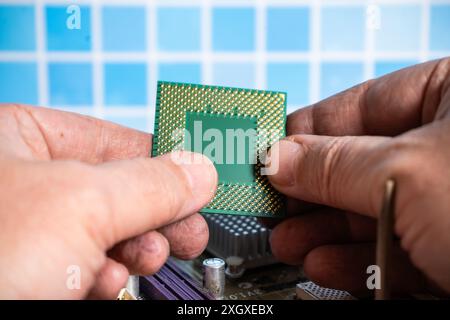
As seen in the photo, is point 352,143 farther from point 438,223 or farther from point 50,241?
point 50,241

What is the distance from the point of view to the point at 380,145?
0.90m

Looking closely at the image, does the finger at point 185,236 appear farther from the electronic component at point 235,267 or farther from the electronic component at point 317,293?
the electronic component at point 317,293

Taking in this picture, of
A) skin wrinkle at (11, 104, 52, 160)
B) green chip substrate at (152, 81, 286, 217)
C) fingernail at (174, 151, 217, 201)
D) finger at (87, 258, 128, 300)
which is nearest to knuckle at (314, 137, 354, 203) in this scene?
green chip substrate at (152, 81, 286, 217)

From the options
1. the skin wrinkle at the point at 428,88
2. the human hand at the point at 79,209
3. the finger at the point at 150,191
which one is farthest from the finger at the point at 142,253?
the skin wrinkle at the point at 428,88

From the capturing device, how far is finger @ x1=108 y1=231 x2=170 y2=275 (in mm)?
1051

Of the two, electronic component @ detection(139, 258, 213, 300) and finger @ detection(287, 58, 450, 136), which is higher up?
finger @ detection(287, 58, 450, 136)

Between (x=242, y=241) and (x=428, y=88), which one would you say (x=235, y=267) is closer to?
(x=242, y=241)

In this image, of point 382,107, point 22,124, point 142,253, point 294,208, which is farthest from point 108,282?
point 382,107

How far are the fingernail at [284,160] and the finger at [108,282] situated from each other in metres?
0.44

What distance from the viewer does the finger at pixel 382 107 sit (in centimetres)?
116

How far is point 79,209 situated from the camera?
78 cm

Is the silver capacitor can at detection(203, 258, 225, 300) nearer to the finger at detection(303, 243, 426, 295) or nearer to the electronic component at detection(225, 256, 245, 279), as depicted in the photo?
the electronic component at detection(225, 256, 245, 279)
